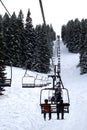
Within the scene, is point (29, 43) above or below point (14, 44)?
above

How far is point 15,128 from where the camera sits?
2220 cm

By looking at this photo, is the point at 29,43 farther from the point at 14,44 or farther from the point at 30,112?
A: the point at 30,112

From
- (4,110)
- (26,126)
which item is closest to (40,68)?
(4,110)

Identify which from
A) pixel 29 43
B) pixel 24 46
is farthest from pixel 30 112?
pixel 29 43

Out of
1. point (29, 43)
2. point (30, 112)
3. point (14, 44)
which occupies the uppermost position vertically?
point (29, 43)

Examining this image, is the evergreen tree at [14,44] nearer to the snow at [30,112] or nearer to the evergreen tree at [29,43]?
the evergreen tree at [29,43]

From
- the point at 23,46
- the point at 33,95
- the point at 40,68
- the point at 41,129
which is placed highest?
the point at 23,46

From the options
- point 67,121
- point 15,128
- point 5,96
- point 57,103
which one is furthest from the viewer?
point 5,96

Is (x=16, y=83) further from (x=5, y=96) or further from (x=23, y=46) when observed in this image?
(x=23, y=46)

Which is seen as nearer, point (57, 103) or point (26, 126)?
point (57, 103)

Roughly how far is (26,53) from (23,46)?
75.7 inches

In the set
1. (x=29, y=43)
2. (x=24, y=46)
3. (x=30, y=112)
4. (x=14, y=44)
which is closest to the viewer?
(x=30, y=112)

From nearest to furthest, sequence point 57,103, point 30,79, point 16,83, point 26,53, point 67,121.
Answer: point 57,103 < point 67,121 < point 16,83 < point 30,79 < point 26,53

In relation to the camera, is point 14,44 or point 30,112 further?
point 14,44
